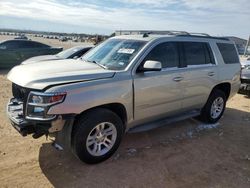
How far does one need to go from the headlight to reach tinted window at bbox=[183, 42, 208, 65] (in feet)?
9.03

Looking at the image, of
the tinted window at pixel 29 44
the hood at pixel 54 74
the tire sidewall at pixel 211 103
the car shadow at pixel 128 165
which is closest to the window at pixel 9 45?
the tinted window at pixel 29 44

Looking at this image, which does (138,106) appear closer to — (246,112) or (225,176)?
(225,176)

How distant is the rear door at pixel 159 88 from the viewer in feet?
14.7

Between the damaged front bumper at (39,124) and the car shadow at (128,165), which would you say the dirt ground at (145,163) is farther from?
the damaged front bumper at (39,124)

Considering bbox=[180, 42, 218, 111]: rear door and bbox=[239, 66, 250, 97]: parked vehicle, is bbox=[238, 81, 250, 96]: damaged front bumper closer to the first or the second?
bbox=[239, 66, 250, 97]: parked vehicle

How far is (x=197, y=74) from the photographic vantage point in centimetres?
547

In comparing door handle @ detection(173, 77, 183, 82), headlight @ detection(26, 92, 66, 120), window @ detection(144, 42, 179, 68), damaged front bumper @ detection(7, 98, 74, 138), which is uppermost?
window @ detection(144, 42, 179, 68)

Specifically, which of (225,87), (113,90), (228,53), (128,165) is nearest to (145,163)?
(128,165)

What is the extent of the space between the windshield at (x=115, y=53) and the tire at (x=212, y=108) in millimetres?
2346

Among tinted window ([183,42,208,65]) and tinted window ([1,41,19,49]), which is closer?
tinted window ([183,42,208,65])

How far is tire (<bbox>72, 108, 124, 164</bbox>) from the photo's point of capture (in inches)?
152

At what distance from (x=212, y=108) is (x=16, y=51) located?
34.5ft

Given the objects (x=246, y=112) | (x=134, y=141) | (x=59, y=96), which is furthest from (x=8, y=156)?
(x=246, y=112)

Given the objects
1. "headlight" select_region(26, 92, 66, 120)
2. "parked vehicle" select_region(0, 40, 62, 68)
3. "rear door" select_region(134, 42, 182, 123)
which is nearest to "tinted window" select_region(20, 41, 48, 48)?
"parked vehicle" select_region(0, 40, 62, 68)
